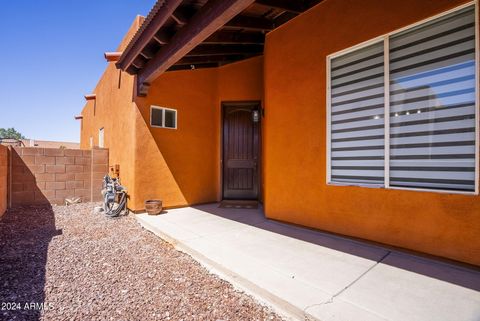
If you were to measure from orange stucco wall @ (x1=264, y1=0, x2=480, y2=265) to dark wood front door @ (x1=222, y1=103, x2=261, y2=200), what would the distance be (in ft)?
5.24

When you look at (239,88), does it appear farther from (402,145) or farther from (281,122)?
(402,145)

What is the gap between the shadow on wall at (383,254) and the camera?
227 cm

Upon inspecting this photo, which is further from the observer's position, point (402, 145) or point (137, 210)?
point (137, 210)

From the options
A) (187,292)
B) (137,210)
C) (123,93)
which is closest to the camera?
(187,292)

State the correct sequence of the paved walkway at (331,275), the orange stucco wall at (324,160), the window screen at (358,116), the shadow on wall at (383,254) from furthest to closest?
the window screen at (358,116) < the orange stucco wall at (324,160) < the shadow on wall at (383,254) < the paved walkway at (331,275)

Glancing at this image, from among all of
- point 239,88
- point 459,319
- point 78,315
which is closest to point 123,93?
point 239,88

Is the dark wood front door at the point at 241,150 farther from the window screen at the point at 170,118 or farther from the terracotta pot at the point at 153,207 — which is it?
the terracotta pot at the point at 153,207

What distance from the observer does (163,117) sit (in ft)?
18.5

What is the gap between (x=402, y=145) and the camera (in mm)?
2908

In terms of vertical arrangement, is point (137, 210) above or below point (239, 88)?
below

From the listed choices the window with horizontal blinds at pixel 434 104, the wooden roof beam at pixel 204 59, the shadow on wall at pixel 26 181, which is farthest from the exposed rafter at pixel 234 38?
the shadow on wall at pixel 26 181

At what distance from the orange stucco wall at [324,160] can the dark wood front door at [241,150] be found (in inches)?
62.9

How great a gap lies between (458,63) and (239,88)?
4.60m

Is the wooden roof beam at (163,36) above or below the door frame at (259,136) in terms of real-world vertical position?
above
